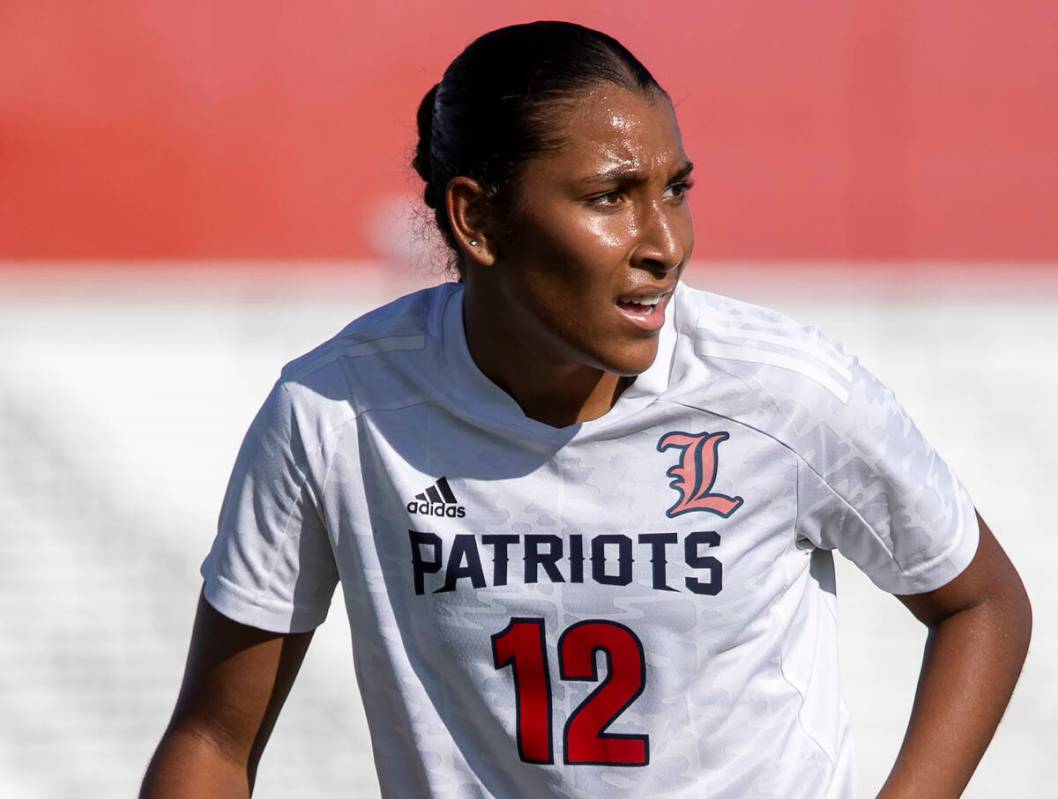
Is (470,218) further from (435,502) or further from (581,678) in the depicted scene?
(581,678)

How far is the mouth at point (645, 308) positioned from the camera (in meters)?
1.89

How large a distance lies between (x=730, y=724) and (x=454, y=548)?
407 mm

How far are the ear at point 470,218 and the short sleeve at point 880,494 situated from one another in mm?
458

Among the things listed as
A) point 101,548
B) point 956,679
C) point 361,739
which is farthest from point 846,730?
point 101,548

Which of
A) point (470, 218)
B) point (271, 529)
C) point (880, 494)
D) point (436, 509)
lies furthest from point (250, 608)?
point (880, 494)

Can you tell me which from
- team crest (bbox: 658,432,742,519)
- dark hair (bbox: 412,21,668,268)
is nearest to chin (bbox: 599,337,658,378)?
team crest (bbox: 658,432,742,519)

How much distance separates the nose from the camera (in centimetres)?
188

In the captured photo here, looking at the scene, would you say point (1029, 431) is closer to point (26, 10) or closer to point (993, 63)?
point (993, 63)

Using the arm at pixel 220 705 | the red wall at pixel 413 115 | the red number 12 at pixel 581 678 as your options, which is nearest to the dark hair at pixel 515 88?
the red number 12 at pixel 581 678

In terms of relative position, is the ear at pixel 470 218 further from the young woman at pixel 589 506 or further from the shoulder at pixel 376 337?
the shoulder at pixel 376 337

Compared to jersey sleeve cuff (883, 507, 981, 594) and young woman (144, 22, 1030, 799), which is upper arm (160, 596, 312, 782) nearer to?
young woman (144, 22, 1030, 799)

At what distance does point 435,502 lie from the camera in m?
2.02

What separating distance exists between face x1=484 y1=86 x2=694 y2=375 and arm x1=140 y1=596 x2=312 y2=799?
59 cm

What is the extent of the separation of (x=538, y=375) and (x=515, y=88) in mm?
361
